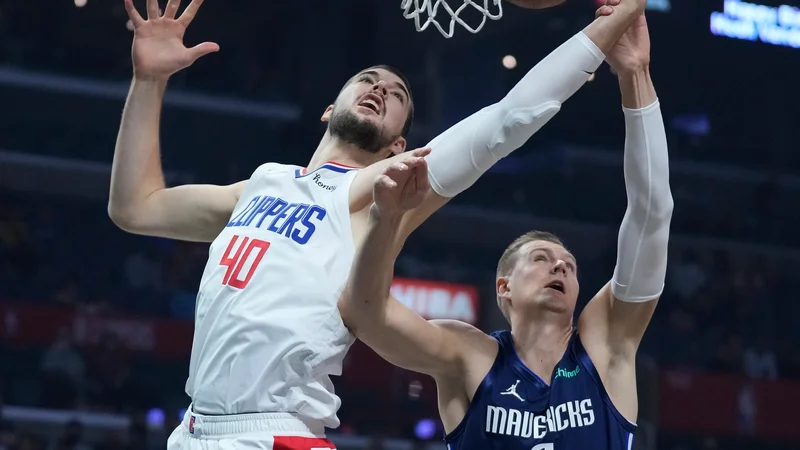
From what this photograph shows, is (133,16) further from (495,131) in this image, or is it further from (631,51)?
(631,51)

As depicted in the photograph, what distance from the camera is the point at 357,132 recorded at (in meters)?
3.49

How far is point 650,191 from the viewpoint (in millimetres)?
3506

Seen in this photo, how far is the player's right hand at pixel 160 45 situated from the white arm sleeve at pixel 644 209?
4.65ft

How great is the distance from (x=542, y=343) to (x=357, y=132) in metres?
0.96

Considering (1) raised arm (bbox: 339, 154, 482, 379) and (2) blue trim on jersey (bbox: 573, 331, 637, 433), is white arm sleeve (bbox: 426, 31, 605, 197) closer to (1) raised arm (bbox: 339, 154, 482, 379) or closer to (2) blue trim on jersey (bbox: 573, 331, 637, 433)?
(1) raised arm (bbox: 339, 154, 482, 379)

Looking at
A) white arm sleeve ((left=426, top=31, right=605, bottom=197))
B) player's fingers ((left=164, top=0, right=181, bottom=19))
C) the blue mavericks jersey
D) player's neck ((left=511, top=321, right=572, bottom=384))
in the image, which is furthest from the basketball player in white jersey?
player's neck ((left=511, top=321, right=572, bottom=384))

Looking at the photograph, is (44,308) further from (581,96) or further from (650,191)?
(581,96)

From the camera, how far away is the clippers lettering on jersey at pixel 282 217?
314cm

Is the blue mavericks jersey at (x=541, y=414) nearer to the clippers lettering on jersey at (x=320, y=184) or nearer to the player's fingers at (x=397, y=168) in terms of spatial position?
the clippers lettering on jersey at (x=320, y=184)

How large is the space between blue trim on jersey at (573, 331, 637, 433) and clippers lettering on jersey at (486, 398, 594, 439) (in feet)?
0.26

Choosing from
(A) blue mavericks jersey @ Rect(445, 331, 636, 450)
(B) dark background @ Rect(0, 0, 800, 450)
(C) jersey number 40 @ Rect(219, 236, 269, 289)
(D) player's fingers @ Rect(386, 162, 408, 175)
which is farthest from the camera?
(B) dark background @ Rect(0, 0, 800, 450)

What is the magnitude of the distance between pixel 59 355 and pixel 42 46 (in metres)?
6.53

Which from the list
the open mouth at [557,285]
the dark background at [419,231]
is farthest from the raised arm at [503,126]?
the dark background at [419,231]

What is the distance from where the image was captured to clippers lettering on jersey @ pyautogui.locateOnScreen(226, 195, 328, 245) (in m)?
3.14
